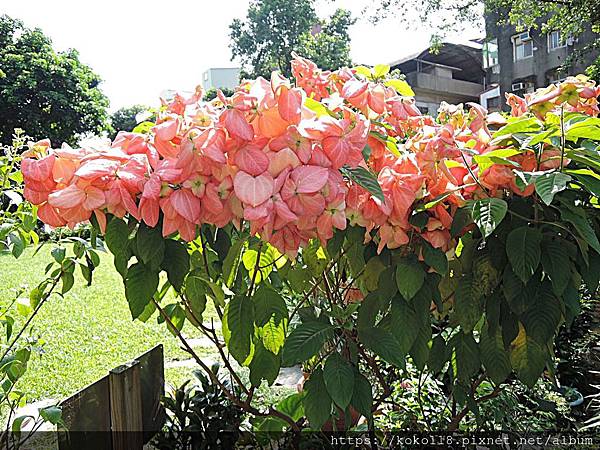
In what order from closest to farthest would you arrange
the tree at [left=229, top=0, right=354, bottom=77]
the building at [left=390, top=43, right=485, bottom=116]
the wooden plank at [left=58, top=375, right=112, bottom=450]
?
the wooden plank at [left=58, top=375, right=112, bottom=450] < the building at [left=390, top=43, right=485, bottom=116] < the tree at [left=229, top=0, right=354, bottom=77]

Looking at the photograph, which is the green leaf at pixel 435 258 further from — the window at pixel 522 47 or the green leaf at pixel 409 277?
the window at pixel 522 47

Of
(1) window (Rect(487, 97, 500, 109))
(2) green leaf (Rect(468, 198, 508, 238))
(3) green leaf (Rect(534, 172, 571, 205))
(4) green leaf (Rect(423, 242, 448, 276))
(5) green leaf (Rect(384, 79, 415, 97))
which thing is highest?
(5) green leaf (Rect(384, 79, 415, 97))

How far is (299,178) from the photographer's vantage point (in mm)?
609

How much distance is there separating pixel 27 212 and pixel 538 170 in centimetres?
100

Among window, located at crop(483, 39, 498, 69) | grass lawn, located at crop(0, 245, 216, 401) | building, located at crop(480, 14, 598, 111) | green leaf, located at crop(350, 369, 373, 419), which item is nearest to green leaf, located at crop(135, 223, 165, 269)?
green leaf, located at crop(350, 369, 373, 419)

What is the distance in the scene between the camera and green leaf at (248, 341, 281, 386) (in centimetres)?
88

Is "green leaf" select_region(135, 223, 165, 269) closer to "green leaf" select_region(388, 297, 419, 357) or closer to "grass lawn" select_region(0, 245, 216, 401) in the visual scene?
"green leaf" select_region(388, 297, 419, 357)

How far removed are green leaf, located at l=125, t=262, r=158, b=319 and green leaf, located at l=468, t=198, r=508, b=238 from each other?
0.43 m

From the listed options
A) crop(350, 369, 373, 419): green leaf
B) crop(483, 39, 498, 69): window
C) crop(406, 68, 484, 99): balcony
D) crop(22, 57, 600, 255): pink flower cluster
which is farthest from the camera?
crop(406, 68, 484, 99): balcony

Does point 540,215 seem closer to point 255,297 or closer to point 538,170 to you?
point 538,170

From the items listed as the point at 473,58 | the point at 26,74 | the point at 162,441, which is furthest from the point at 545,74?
the point at 162,441

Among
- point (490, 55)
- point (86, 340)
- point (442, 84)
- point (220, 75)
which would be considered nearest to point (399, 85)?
point (86, 340)

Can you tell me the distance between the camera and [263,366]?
887 millimetres

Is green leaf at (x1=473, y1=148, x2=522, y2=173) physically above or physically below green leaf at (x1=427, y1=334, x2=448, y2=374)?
above
